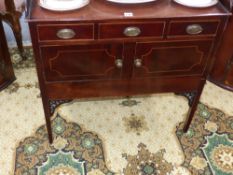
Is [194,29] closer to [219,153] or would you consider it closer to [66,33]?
[66,33]

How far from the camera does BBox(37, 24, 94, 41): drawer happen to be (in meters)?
1.11

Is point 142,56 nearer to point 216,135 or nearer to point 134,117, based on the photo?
point 134,117

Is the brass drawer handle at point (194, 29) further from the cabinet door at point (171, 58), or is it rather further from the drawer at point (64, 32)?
the drawer at point (64, 32)

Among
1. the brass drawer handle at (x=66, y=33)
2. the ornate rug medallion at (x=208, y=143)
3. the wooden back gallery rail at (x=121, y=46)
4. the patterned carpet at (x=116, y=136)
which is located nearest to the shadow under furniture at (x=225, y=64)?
the patterned carpet at (x=116, y=136)

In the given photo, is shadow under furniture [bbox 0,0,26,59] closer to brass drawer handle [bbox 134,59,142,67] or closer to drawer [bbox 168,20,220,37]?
brass drawer handle [bbox 134,59,142,67]

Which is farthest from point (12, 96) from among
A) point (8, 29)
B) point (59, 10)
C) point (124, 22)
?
point (124, 22)

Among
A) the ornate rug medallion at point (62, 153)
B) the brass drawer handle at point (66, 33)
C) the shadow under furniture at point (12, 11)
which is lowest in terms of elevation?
the ornate rug medallion at point (62, 153)

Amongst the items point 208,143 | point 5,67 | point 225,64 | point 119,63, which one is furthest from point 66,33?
point 225,64

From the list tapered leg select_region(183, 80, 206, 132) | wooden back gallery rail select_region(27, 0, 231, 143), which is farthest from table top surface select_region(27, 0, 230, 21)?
tapered leg select_region(183, 80, 206, 132)

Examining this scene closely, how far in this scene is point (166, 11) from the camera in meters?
1.17

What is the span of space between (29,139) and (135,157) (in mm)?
586

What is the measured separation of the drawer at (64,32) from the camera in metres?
1.11

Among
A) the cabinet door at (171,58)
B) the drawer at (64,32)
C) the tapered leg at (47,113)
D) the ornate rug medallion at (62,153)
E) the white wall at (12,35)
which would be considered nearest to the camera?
the drawer at (64,32)

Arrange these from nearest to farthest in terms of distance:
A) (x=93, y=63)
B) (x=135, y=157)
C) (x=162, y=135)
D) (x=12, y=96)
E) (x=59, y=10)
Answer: (x=59, y=10) → (x=93, y=63) → (x=135, y=157) → (x=162, y=135) → (x=12, y=96)
